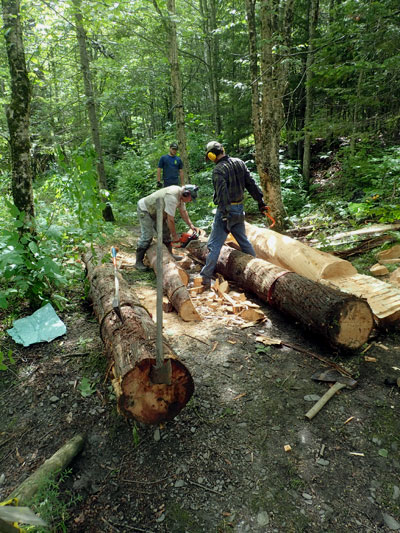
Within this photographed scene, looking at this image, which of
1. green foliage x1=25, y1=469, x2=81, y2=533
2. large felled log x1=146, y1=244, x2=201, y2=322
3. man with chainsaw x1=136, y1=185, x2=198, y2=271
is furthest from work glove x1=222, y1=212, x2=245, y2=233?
green foliage x1=25, y1=469, x2=81, y2=533

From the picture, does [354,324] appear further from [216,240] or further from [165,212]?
[165,212]

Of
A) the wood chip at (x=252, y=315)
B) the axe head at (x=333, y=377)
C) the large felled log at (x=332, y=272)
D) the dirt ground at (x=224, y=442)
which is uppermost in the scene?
the large felled log at (x=332, y=272)

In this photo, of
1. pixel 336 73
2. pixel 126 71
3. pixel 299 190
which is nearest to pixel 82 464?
pixel 336 73

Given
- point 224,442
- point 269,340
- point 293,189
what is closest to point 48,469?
point 224,442

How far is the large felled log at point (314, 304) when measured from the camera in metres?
3.18

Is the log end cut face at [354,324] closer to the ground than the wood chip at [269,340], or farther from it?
farther from it

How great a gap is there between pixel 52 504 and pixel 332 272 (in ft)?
12.6

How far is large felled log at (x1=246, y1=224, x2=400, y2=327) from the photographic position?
3.55 m

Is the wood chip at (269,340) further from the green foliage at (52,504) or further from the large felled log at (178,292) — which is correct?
the green foliage at (52,504)

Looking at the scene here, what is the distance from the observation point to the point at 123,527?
1.94m

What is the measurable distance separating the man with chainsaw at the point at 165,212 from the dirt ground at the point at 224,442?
253 cm

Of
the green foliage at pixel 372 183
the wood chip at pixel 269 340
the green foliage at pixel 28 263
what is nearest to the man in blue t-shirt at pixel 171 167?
the green foliage at pixel 372 183

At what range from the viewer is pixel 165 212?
18.1ft

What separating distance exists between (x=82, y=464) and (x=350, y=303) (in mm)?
2750
